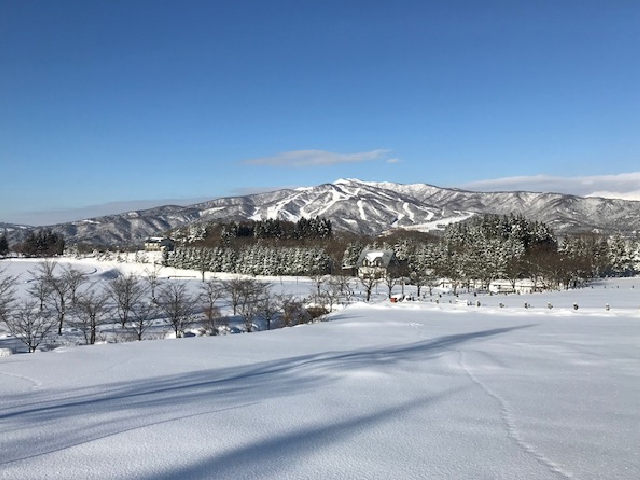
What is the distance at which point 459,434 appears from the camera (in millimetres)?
4074

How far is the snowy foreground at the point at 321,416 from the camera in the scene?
3.34 metres

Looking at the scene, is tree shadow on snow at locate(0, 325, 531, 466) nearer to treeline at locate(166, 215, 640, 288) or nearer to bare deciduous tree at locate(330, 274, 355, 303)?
bare deciduous tree at locate(330, 274, 355, 303)

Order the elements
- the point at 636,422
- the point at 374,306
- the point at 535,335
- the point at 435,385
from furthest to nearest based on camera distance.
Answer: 1. the point at 374,306
2. the point at 535,335
3. the point at 435,385
4. the point at 636,422

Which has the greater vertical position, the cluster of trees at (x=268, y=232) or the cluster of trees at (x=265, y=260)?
the cluster of trees at (x=268, y=232)

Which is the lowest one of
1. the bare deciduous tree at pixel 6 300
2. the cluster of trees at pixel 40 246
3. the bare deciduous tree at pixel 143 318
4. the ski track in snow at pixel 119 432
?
the bare deciduous tree at pixel 143 318

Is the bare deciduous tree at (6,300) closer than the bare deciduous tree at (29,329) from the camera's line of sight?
No

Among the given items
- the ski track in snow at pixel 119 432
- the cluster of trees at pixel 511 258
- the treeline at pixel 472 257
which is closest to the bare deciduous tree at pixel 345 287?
the cluster of trees at pixel 511 258

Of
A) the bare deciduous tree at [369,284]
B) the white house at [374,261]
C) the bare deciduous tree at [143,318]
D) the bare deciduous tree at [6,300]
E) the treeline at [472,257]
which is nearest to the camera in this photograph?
the bare deciduous tree at [6,300]

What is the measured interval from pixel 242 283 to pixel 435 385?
3175 centimetres

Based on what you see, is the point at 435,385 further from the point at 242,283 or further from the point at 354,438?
the point at 242,283

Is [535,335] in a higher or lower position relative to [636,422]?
lower

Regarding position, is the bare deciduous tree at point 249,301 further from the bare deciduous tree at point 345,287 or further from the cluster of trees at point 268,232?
the cluster of trees at point 268,232

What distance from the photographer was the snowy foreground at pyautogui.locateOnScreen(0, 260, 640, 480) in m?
3.34

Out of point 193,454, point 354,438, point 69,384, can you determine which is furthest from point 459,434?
point 69,384
